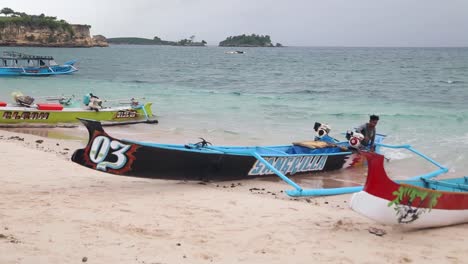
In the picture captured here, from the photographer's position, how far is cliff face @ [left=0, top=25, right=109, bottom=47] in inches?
4328

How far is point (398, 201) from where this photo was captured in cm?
565

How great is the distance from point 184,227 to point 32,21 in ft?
402

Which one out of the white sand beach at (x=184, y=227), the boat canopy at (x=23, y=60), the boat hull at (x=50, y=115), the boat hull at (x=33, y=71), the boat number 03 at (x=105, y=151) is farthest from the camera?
the boat canopy at (x=23, y=60)

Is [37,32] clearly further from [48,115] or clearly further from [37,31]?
[48,115]

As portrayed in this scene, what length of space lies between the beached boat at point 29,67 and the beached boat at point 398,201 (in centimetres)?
3252

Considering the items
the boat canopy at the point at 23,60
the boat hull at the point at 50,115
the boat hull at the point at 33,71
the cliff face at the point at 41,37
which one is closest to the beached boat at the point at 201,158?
the boat hull at the point at 50,115

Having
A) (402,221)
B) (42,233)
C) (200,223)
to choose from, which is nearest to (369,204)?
(402,221)

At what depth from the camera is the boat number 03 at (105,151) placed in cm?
711

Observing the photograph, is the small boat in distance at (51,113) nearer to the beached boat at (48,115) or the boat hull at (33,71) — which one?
the beached boat at (48,115)

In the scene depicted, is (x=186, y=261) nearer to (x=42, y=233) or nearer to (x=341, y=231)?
(x=42, y=233)

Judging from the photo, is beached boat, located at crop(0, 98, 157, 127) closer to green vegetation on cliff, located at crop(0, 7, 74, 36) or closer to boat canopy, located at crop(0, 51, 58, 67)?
boat canopy, located at crop(0, 51, 58, 67)

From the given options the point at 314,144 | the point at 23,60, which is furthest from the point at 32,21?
the point at 314,144

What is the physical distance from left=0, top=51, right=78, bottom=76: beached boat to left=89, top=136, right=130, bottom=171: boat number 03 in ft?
96.7

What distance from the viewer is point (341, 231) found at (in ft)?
19.8
